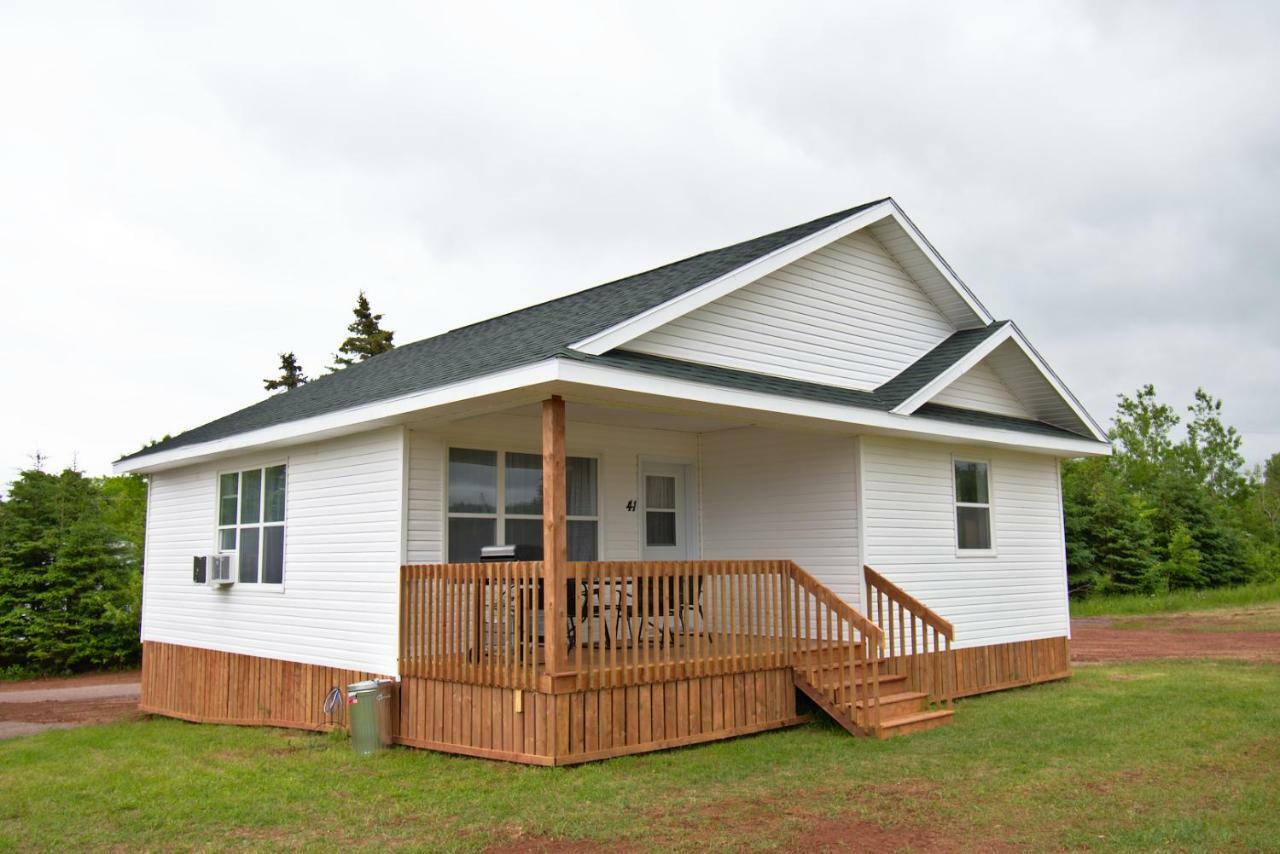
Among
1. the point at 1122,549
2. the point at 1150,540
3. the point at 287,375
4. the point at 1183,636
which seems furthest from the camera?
the point at 287,375

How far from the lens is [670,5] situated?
14.1 metres

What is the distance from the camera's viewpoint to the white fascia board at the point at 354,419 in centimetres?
809

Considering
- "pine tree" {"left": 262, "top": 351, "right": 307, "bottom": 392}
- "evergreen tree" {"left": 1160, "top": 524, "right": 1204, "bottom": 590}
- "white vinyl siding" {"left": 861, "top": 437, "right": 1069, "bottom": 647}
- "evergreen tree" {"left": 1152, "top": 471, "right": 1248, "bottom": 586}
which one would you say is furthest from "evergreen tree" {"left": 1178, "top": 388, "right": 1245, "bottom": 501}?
"white vinyl siding" {"left": 861, "top": 437, "right": 1069, "bottom": 647}

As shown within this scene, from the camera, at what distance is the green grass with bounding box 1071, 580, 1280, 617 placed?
87.5 feet

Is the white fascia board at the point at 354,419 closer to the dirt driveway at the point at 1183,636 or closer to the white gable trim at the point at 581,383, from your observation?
the white gable trim at the point at 581,383

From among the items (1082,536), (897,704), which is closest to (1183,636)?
(1082,536)

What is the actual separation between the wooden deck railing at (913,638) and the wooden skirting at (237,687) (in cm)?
551

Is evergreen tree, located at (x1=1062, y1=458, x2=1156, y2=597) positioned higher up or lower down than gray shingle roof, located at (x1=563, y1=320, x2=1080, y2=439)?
lower down

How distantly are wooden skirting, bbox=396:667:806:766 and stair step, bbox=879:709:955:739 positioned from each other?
38.6 inches

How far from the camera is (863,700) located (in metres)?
9.51

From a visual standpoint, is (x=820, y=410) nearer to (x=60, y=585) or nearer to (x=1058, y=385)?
(x=1058, y=385)

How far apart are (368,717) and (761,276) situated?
6.01 m

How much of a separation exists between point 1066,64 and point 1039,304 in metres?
22.2

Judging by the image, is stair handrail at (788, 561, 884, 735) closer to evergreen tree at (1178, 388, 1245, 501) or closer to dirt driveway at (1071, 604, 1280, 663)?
dirt driveway at (1071, 604, 1280, 663)
